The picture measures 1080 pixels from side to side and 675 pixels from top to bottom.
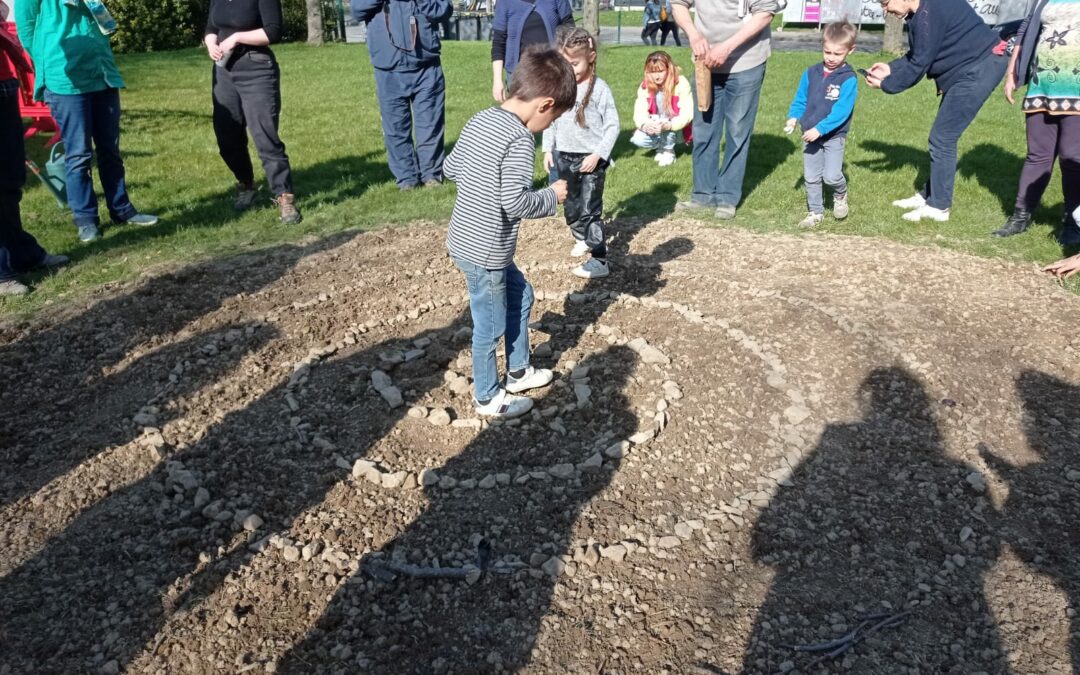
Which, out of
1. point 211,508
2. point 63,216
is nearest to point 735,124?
point 211,508

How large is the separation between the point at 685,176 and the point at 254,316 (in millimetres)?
5562

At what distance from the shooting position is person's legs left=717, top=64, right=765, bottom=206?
7688 millimetres

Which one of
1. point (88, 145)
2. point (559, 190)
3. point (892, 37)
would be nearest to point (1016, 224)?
point (559, 190)

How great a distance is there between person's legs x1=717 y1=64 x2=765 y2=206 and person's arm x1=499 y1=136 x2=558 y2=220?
427 centimetres

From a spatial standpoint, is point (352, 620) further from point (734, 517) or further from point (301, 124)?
point (301, 124)

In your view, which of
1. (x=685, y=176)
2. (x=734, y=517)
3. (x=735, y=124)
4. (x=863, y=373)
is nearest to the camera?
(x=734, y=517)

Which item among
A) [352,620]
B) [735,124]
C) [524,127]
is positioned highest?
[524,127]

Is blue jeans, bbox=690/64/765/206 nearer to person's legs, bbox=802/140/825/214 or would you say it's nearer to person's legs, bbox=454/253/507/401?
person's legs, bbox=802/140/825/214

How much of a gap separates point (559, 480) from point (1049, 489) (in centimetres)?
250

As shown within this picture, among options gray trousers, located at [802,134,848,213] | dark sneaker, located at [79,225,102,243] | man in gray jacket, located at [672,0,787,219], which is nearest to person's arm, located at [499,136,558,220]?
man in gray jacket, located at [672,0,787,219]

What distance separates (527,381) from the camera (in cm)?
507

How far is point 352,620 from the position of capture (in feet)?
11.0

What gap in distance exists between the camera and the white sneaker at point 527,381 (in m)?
5.07

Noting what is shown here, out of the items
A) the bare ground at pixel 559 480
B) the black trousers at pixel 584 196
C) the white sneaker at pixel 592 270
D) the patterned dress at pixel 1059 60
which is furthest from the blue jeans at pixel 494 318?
the patterned dress at pixel 1059 60
